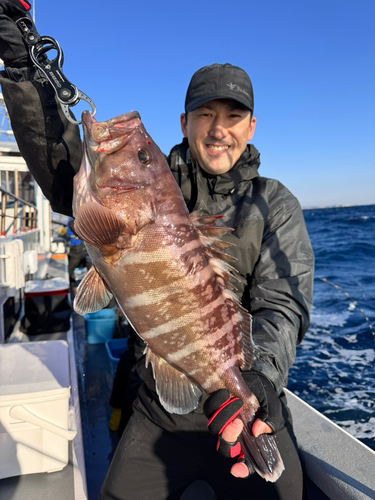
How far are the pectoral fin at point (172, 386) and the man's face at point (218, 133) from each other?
1641 millimetres

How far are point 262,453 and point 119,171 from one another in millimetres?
1728

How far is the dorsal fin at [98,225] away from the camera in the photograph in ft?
5.85

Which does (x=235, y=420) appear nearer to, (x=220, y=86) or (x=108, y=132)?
(x=108, y=132)

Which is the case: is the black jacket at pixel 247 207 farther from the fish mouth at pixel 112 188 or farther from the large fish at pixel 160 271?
the fish mouth at pixel 112 188

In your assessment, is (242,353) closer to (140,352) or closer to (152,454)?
(152,454)

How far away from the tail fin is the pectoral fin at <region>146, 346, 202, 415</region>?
1.10 ft

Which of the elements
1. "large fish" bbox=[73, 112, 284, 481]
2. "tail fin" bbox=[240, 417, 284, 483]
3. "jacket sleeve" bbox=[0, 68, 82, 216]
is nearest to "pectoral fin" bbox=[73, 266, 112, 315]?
"large fish" bbox=[73, 112, 284, 481]

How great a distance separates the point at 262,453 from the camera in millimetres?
1904

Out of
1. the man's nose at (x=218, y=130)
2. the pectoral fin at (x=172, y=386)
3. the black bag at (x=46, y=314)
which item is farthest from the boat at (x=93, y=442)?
the man's nose at (x=218, y=130)

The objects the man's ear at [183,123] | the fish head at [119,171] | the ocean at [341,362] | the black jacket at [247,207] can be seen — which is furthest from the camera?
the ocean at [341,362]

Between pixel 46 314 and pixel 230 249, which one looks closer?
pixel 230 249

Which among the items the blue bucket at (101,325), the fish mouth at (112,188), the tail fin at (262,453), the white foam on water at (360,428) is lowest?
the white foam on water at (360,428)

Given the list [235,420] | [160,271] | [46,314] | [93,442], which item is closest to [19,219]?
[46,314]

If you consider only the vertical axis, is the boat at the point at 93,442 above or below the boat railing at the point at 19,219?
below
